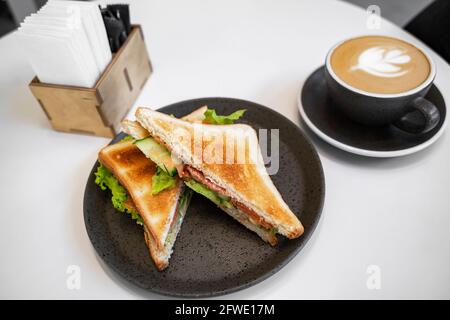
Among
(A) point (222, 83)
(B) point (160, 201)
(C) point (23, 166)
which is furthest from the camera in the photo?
(A) point (222, 83)

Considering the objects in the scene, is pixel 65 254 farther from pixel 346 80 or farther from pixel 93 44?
pixel 346 80

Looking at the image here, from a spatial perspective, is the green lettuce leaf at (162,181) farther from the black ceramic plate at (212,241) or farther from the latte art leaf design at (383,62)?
the latte art leaf design at (383,62)

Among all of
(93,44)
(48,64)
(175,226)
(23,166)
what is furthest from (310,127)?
(23,166)

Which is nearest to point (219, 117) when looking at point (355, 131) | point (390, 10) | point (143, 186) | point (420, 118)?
point (143, 186)

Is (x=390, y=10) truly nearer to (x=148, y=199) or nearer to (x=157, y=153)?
(x=157, y=153)

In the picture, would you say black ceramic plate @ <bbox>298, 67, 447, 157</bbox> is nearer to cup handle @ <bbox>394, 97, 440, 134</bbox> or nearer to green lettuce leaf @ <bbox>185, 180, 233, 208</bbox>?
cup handle @ <bbox>394, 97, 440, 134</bbox>

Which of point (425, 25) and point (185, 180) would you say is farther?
point (425, 25)
